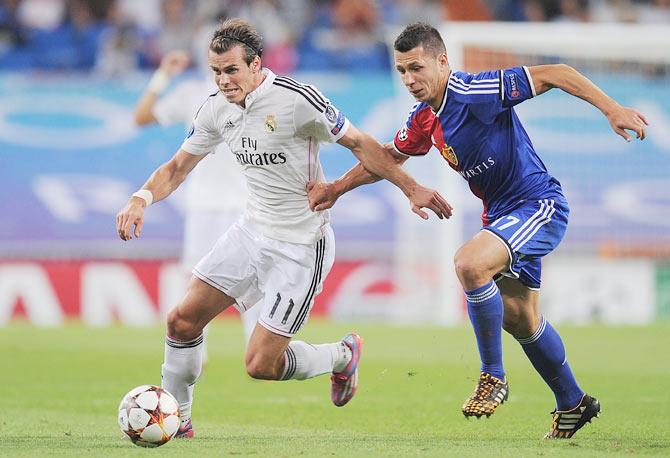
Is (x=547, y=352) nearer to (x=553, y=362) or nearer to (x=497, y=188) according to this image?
(x=553, y=362)

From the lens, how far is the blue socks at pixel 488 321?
22.2 ft

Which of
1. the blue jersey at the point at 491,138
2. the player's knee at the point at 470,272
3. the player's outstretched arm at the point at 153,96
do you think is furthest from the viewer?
the player's outstretched arm at the point at 153,96

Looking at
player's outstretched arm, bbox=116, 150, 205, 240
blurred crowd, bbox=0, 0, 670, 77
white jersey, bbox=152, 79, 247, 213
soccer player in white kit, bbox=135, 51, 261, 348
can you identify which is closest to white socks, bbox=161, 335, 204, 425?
player's outstretched arm, bbox=116, 150, 205, 240

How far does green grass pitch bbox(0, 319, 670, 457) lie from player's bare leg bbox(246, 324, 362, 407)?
0.92ft

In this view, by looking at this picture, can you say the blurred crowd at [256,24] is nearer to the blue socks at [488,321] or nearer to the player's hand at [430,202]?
the player's hand at [430,202]

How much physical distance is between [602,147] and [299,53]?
5122mm

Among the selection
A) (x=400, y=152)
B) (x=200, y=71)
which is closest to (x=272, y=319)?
(x=400, y=152)

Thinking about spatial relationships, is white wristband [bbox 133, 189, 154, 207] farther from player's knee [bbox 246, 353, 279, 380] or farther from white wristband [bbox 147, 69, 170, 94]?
white wristband [bbox 147, 69, 170, 94]

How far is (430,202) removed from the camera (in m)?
6.99

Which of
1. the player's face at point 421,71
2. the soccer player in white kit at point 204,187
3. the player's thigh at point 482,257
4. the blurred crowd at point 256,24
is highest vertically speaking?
the player's face at point 421,71

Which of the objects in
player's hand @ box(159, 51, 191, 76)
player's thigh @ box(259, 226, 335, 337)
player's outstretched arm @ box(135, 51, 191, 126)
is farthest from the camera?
player's outstretched arm @ box(135, 51, 191, 126)

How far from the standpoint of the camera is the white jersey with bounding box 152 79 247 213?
34.9ft

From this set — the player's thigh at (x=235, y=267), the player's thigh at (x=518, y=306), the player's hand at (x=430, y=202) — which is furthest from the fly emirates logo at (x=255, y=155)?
the player's thigh at (x=518, y=306)

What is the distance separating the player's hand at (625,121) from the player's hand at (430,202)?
40.2 inches
